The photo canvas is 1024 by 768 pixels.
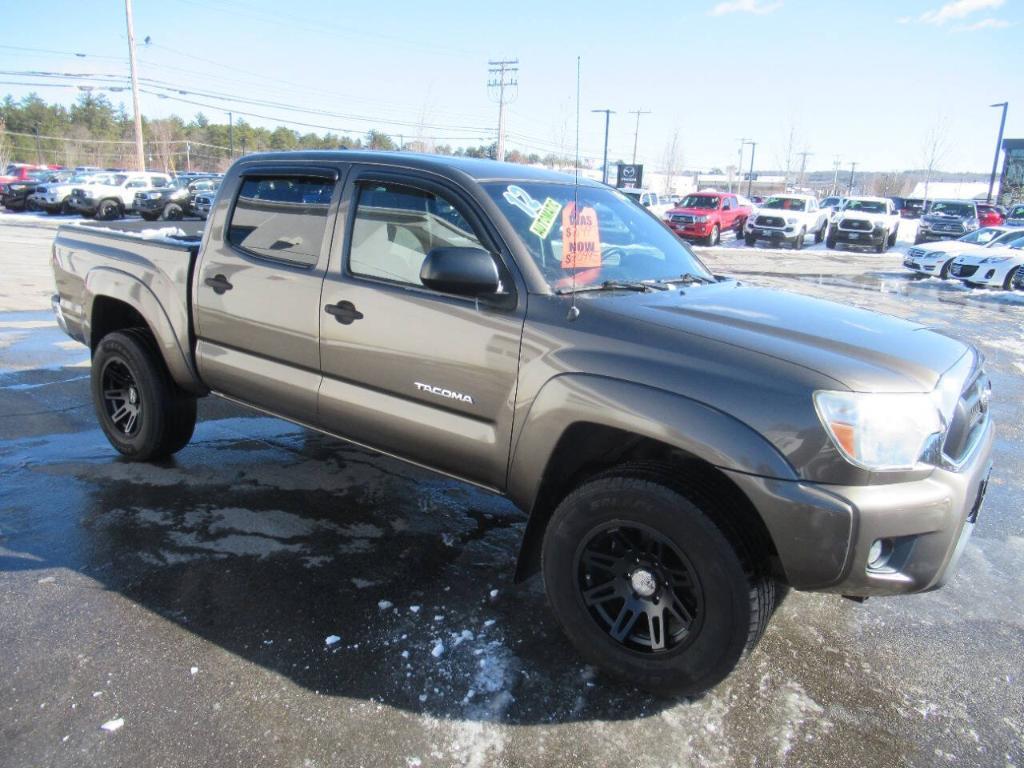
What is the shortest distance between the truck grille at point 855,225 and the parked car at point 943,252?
6252 millimetres

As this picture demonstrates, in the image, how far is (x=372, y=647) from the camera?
2797mm

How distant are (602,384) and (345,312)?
4.40 ft

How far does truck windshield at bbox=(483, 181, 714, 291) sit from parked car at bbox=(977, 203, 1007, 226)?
108ft

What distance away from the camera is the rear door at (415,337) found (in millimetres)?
2832

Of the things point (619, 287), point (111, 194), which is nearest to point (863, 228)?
point (619, 287)

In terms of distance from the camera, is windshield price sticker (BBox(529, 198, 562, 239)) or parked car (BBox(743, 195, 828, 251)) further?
parked car (BBox(743, 195, 828, 251))

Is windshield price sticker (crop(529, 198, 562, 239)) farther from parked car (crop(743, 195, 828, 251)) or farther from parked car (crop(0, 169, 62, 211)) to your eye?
parked car (crop(0, 169, 62, 211))

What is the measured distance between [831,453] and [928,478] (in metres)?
0.39

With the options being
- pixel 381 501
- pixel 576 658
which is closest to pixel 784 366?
pixel 576 658

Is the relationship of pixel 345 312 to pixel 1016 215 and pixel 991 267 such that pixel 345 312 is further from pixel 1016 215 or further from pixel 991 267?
pixel 1016 215

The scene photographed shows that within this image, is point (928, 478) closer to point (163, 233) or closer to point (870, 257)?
point (163, 233)

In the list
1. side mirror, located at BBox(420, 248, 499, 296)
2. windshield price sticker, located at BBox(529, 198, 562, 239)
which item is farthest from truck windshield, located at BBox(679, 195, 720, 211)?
side mirror, located at BBox(420, 248, 499, 296)

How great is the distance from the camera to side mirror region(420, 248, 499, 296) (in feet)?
8.83

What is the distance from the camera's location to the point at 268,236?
3684 millimetres
